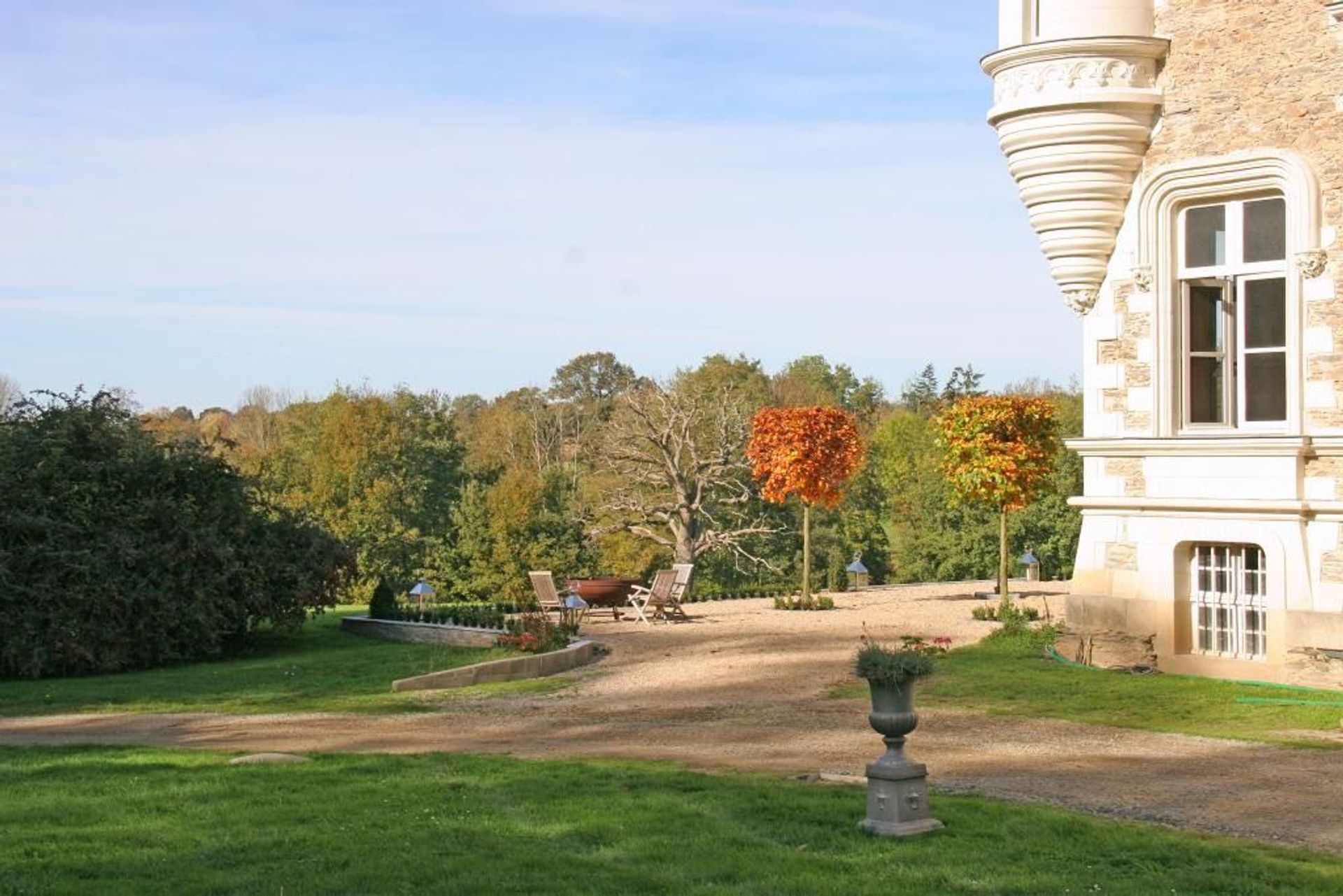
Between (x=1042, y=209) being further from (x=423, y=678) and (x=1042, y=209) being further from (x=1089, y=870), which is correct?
(x=1089, y=870)

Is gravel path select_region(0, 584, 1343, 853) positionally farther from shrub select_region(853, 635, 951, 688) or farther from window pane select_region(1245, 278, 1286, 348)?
window pane select_region(1245, 278, 1286, 348)

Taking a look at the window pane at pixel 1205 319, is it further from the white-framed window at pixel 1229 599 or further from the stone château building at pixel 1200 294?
the white-framed window at pixel 1229 599

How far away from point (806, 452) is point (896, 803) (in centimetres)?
1847

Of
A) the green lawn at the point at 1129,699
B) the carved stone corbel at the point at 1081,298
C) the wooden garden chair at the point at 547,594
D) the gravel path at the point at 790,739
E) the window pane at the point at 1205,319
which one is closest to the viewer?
the gravel path at the point at 790,739

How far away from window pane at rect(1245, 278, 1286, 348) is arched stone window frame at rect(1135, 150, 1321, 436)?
32 cm

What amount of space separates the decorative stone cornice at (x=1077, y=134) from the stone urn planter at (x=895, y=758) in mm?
8642

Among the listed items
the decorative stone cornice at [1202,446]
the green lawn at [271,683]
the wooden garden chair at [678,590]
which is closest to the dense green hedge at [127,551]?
the green lawn at [271,683]

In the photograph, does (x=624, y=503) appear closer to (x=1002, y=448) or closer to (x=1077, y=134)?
(x=1002, y=448)

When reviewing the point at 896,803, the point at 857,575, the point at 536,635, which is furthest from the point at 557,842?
the point at 857,575

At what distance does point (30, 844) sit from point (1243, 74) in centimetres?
1303

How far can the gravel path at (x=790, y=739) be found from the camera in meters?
10.3

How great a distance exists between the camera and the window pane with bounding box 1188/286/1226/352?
16.5 meters

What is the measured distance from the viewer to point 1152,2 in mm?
16391

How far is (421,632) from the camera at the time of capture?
22.9 metres
